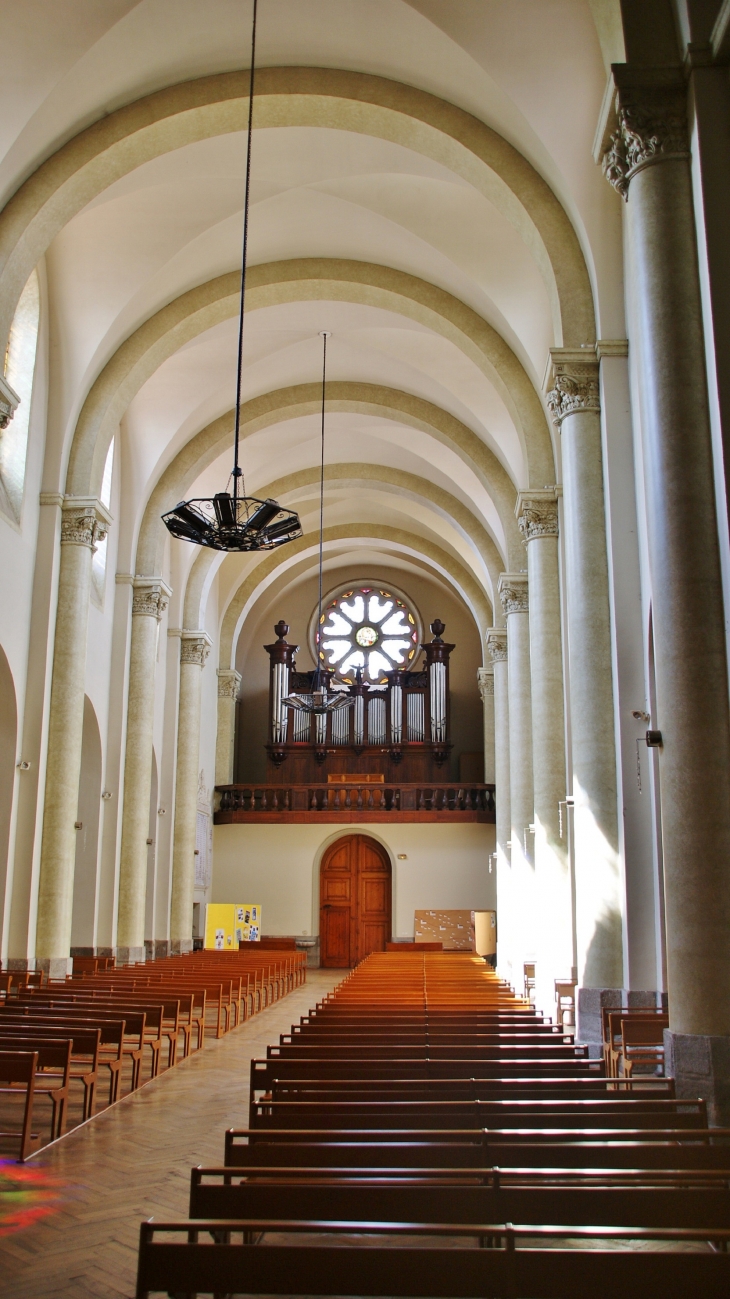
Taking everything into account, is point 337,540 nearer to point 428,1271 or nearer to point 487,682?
point 487,682

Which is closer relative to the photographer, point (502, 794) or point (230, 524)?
point (230, 524)

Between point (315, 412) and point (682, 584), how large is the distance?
14558mm

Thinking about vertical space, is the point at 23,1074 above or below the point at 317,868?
below

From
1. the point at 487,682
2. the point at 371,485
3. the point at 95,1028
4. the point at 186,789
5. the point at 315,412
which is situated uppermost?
the point at 371,485

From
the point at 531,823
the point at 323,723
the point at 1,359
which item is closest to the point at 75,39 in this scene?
the point at 1,359

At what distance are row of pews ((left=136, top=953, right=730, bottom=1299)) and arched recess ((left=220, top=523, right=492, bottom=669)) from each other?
66.6ft

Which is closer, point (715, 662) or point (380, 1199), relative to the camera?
point (380, 1199)

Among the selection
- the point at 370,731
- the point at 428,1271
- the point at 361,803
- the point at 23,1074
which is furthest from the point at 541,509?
the point at 370,731

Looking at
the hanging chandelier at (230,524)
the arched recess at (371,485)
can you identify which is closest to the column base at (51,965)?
the hanging chandelier at (230,524)

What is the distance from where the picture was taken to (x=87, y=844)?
17359 millimetres

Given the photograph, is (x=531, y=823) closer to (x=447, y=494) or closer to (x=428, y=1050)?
(x=447, y=494)

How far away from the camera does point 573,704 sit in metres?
10.7

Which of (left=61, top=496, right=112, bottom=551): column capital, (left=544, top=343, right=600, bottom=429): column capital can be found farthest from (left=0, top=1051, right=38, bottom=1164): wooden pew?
(left=61, top=496, right=112, bottom=551): column capital

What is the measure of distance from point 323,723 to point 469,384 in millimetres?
12514
